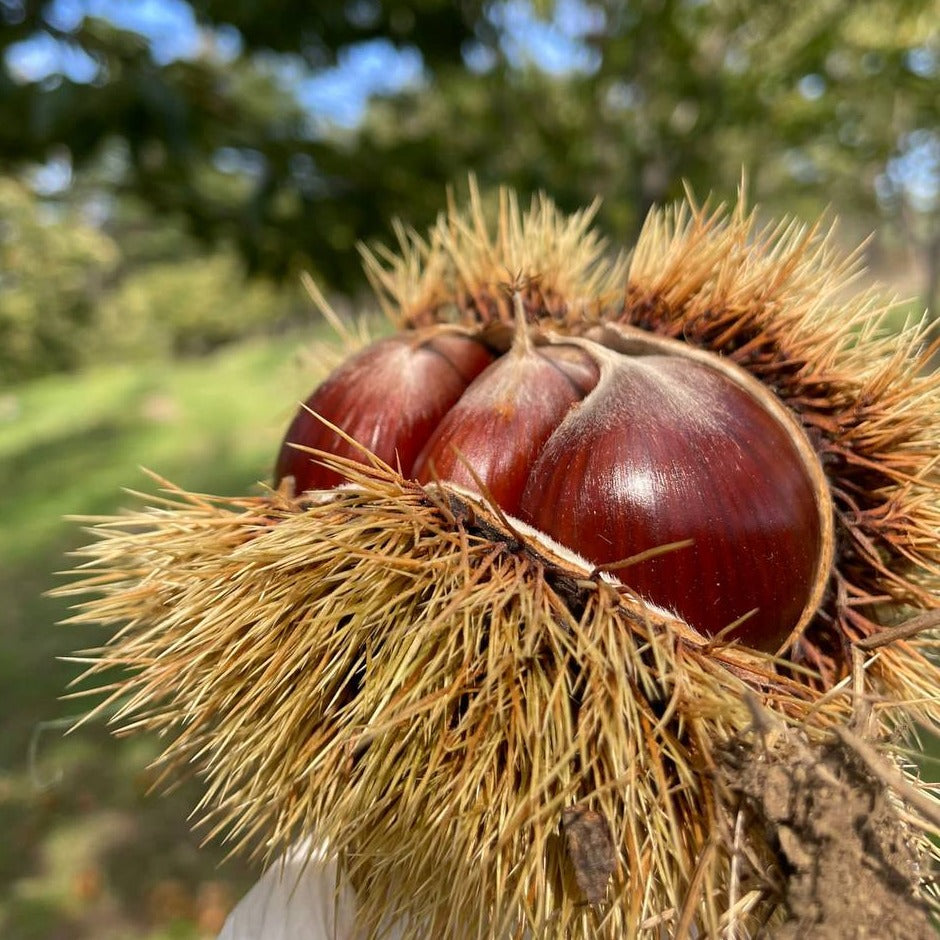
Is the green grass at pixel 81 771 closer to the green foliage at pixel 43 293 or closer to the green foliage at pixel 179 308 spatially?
the green foliage at pixel 43 293

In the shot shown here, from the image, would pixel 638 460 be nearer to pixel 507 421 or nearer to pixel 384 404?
pixel 507 421

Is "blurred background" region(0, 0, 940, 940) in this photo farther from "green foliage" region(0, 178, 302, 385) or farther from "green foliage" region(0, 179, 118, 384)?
"green foliage" region(0, 179, 118, 384)

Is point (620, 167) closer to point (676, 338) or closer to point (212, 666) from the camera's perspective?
point (676, 338)

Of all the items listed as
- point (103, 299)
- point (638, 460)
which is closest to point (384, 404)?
point (638, 460)

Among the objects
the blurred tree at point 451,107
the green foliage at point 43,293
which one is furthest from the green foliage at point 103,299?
the blurred tree at point 451,107

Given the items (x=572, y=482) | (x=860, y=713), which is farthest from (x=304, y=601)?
(x=860, y=713)
